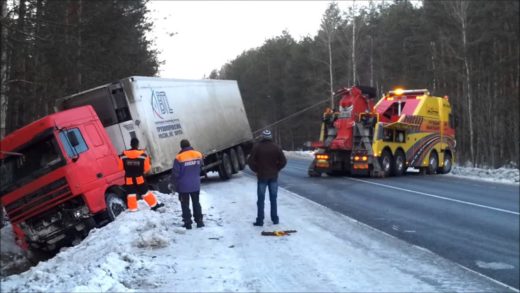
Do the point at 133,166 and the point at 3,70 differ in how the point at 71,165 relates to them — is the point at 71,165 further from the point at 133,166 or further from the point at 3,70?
the point at 3,70

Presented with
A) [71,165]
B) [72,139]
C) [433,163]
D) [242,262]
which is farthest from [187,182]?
[433,163]

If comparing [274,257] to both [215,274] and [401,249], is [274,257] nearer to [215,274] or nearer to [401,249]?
[215,274]

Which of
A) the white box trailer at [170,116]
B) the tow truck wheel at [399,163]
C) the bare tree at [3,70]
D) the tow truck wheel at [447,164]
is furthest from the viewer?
the tow truck wheel at [447,164]

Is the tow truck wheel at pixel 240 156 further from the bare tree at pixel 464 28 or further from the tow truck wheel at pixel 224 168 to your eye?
the bare tree at pixel 464 28

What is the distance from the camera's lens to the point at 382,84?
5200 centimetres

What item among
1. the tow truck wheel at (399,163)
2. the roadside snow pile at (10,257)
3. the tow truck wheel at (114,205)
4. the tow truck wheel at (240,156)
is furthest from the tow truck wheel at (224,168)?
the roadside snow pile at (10,257)

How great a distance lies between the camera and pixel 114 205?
11.9m

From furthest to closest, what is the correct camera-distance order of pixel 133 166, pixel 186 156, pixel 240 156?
pixel 240 156
pixel 133 166
pixel 186 156

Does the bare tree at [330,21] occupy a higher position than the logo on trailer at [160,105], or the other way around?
the bare tree at [330,21]

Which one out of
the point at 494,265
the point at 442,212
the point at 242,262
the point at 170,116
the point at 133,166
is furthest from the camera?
the point at 170,116

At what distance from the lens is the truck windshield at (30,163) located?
1092 centimetres

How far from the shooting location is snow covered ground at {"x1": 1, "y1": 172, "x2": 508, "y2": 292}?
21.3 feet

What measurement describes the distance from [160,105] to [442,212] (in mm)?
8298

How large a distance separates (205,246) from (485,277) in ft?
13.1
